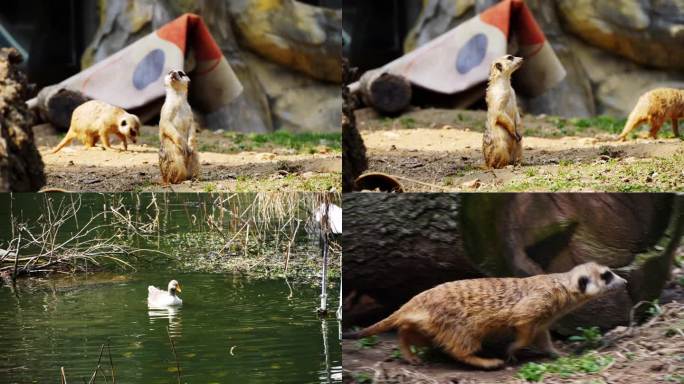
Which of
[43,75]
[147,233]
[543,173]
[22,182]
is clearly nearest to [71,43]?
[43,75]

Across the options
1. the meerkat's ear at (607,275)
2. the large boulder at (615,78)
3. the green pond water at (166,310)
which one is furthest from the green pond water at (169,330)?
the large boulder at (615,78)

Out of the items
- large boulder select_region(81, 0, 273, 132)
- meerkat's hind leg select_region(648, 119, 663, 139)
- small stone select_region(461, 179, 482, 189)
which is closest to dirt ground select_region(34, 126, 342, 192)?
large boulder select_region(81, 0, 273, 132)

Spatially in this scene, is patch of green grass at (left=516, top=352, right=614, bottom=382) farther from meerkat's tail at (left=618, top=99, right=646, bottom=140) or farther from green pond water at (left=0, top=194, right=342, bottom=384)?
green pond water at (left=0, top=194, right=342, bottom=384)

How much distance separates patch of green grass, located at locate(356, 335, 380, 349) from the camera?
4910 mm

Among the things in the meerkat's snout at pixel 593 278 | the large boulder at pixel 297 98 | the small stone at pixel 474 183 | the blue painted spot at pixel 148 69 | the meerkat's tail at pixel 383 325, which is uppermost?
the blue painted spot at pixel 148 69

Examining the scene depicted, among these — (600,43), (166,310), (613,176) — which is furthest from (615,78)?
(166,310)

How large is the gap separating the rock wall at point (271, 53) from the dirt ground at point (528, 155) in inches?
18.5

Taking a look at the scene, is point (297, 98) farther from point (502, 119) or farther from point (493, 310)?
point (493, 310)

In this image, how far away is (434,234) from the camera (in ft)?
16.2

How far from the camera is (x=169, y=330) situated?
582cm

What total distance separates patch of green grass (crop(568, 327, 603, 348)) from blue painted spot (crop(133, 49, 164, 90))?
A: 7.83ft

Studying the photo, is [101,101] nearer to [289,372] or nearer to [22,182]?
[22,182]

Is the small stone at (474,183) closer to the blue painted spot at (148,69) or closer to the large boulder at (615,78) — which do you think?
the large boulder at (615,78)

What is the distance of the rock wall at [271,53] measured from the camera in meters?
5.19
